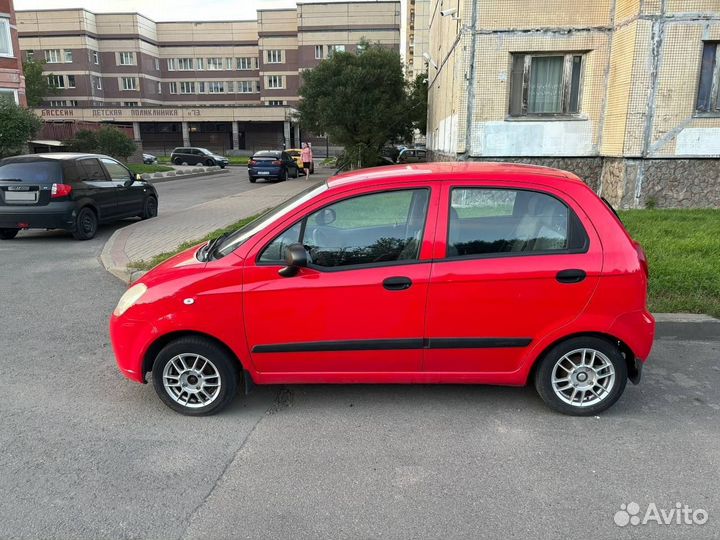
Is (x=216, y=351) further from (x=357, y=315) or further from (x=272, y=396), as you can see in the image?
(x=357, y=315)

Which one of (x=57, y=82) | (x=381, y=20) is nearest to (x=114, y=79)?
(x=57, y=82)

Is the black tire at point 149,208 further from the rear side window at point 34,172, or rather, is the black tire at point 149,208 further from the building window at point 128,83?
the building window at point 128,83

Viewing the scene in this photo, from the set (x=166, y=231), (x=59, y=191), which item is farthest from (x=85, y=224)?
(x=166, y=231)

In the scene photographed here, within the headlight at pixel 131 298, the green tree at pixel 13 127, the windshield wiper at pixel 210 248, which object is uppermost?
the green tree at pixel 13 127

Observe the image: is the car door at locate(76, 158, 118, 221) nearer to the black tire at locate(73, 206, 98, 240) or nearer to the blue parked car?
the black tire at locate(73, 206, 98, 240)

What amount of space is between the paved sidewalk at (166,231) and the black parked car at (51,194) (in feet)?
2.27

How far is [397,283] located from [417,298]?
164mm

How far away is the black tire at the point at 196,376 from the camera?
3641 mm

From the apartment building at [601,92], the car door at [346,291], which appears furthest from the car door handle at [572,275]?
the apartment building at [601,92]

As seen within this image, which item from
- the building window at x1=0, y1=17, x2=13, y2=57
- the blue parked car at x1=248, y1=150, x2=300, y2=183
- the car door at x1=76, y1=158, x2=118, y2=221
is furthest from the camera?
the building window at x1=0, y1=17, x2=13, y2=57

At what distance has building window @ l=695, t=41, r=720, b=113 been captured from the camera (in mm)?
10641

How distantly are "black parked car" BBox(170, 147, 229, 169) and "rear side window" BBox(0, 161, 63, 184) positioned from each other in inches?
1311

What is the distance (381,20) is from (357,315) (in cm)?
7076

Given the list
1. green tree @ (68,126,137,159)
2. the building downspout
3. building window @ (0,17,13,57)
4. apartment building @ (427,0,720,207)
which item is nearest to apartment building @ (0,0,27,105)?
building window @ (0,17,13,57)
